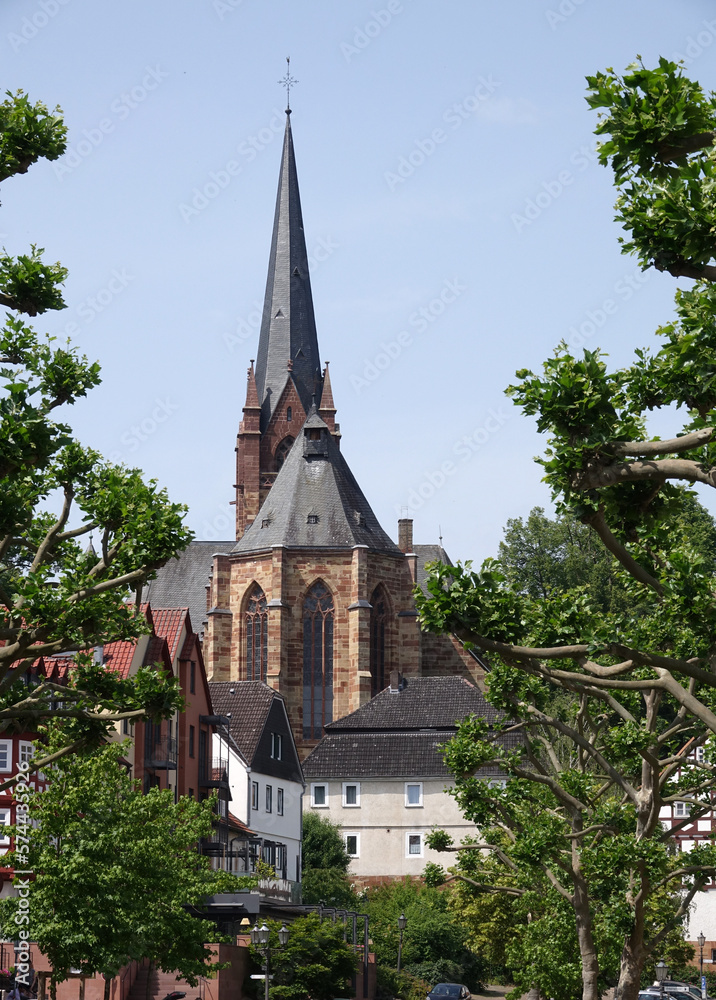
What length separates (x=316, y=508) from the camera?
78.9m

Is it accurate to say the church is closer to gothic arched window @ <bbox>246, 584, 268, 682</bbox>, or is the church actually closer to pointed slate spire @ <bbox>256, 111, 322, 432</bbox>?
gothic arched window @ <bbox>246, 584, 268, 682</bbox>

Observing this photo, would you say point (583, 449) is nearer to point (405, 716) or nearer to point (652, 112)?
point (652, 112)

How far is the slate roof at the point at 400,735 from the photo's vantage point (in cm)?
6694

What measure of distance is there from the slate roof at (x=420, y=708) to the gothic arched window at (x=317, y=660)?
4.11m

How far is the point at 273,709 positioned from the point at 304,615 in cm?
1882

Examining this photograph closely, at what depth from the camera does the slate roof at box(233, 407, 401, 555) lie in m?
77.6

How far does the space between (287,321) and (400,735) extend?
35070 mm

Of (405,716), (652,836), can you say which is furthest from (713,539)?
(652,836)

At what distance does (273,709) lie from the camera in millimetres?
58188

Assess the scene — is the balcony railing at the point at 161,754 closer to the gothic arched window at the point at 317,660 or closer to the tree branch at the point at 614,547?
the tree branch at the point at 614,547

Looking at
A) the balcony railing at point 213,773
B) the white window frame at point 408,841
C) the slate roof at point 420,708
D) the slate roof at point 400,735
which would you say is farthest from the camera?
the slate roof at point 420,708

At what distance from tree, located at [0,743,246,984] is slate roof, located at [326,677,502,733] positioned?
126 ft

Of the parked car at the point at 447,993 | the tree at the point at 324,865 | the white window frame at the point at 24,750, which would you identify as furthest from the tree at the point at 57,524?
the tree at the point at 324,865

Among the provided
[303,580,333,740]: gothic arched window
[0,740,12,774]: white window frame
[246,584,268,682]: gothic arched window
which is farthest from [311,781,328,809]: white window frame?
[0,740,12,774]: white window frame
